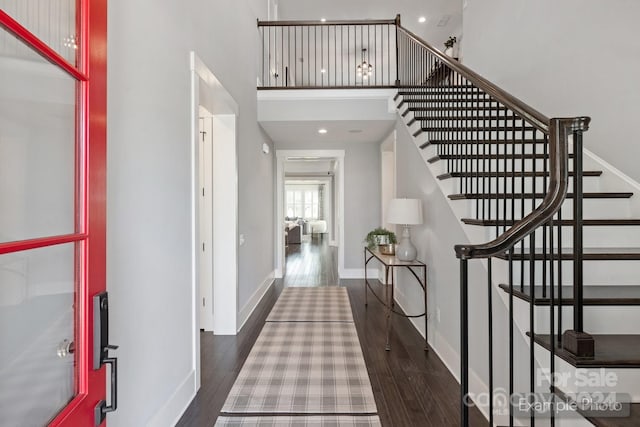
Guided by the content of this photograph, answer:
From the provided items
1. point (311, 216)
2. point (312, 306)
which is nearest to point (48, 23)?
point (312, 306)

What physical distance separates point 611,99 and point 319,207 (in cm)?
1408

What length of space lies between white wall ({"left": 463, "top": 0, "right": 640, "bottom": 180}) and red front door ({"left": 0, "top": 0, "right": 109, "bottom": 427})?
138 inches

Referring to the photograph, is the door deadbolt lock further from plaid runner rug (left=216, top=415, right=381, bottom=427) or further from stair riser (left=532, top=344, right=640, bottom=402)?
stair riser (left=532, top=344, right=640, bottom=402)

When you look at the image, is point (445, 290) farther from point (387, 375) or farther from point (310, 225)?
point (310, 225)

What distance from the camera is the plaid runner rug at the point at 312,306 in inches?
158

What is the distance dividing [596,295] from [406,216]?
174 centimetres

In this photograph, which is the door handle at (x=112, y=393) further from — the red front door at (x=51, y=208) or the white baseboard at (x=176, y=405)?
the white baseboard at (x=176, y=405)

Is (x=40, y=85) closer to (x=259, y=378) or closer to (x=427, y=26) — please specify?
(x=259, y=378)

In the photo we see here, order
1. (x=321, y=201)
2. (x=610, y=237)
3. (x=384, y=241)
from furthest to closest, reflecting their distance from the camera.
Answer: (x=321, y=201) < (x=384, y=241) < (x=610, y=237)

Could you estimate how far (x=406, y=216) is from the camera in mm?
3344

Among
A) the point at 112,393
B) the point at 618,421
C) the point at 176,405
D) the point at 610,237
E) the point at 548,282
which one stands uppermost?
the point at 610,237

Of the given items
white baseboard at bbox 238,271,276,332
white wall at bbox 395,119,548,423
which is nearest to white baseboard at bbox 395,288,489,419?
white wall at bbox 395,119,548,423

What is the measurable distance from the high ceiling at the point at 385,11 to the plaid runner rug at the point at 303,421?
22.6 feet

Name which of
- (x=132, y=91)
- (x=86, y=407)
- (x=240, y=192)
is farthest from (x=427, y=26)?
(x=86, y=407)
